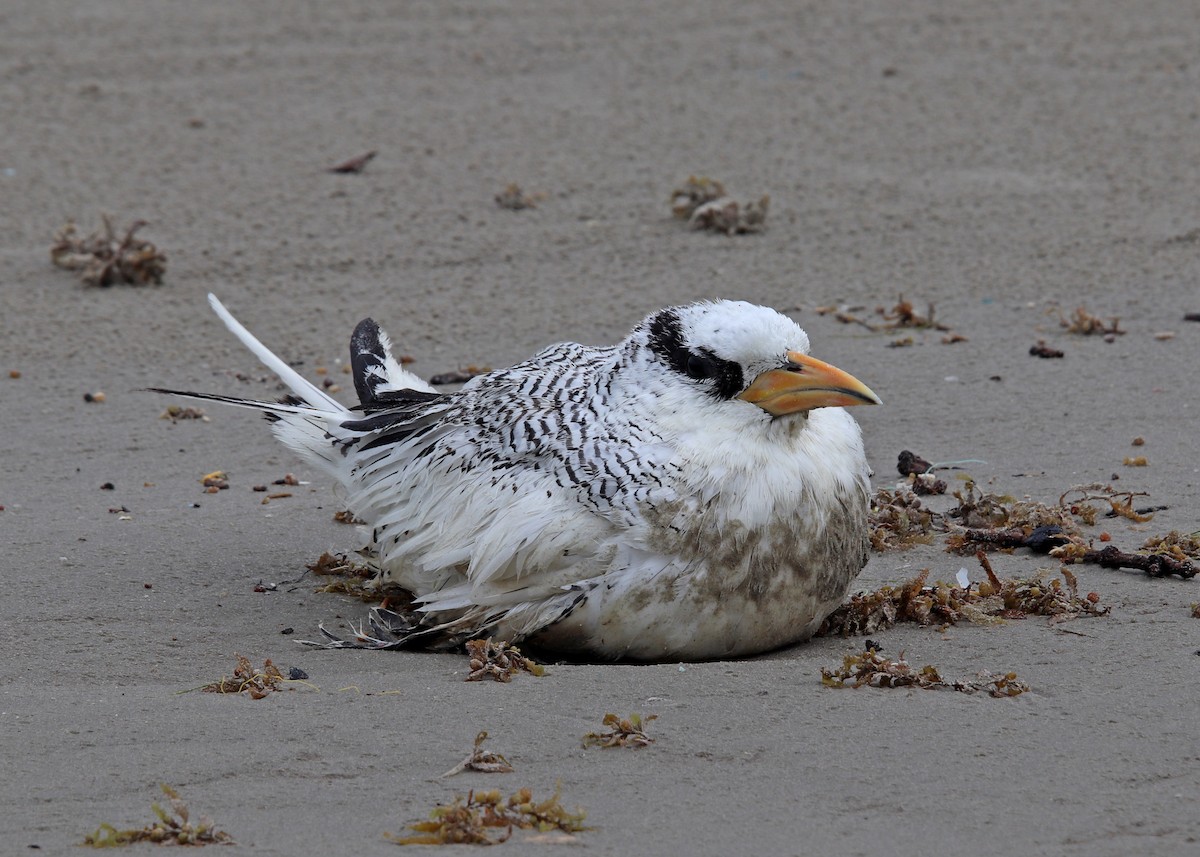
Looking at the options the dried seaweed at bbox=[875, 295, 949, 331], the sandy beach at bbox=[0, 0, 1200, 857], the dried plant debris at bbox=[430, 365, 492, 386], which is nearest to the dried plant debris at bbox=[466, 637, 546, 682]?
the sandy beach at bbox=[0, 0, 1200, 857]

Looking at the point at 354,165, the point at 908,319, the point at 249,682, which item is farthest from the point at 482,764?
the point at 354,165

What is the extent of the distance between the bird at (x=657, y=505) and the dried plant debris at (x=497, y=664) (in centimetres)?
16

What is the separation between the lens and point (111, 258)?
34.8 feet

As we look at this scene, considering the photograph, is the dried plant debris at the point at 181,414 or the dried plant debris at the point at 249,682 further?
the dried plant debris at the point at 181,414

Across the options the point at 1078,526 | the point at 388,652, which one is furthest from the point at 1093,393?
the point at 388,652

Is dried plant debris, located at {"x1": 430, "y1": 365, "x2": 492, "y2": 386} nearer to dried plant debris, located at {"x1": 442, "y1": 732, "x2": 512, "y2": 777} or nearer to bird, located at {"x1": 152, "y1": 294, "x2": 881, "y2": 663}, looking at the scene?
bird, located at {"x1": 152, "y1": 294, "x2": 881, "y2": 663}

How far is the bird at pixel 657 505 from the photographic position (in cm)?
543

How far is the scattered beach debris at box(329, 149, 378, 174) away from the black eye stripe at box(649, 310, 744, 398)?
731cm

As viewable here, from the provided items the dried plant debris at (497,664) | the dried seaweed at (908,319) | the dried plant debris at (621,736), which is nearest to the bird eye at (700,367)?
the dried plant debris at (497,664)

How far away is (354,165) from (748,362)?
769 cm

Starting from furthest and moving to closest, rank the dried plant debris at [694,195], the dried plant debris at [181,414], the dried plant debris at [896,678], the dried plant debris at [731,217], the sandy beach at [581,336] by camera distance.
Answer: the dried plant debris at [694,195] → the dried plant debris at [731,217] → the dried plant debris at [181,414] → the dried plant debris at [896,678] → the sandy beach at [581,336]

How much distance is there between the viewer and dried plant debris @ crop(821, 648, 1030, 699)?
5188mm

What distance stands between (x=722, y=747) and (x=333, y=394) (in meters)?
4.67

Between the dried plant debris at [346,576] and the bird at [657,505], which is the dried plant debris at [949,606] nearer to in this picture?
the bird at [657,505]
